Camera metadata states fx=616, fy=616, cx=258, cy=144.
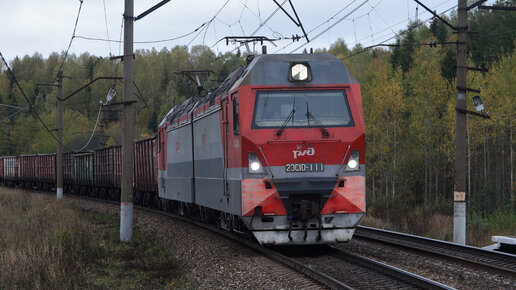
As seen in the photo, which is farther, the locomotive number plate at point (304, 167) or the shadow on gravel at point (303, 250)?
the shadow on gravel at point (303, 250)

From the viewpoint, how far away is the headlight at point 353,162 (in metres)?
10.3

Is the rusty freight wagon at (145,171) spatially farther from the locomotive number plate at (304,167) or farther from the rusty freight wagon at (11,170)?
the rusty freight wagon at (11,170)

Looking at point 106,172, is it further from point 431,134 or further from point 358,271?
point 358,271

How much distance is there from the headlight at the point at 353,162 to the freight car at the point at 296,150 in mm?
17

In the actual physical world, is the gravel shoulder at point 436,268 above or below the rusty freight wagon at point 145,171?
below

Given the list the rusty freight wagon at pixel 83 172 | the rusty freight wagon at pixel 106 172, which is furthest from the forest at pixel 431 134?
the rusty freight wagon at pixel 106 172

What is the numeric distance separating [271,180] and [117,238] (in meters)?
5.71

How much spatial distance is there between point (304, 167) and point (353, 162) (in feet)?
2.81

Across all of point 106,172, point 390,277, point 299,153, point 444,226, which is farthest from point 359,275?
point 106,172

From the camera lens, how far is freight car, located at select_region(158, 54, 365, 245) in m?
10.1

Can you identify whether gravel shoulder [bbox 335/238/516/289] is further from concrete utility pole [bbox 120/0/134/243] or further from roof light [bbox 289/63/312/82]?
concrete utility pole [bbox 120/0/134/243]

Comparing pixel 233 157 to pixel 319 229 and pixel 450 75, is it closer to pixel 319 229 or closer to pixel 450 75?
pixel 319 229

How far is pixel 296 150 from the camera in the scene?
33.3ft

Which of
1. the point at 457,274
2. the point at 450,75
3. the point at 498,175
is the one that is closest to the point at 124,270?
the point at 457,274
